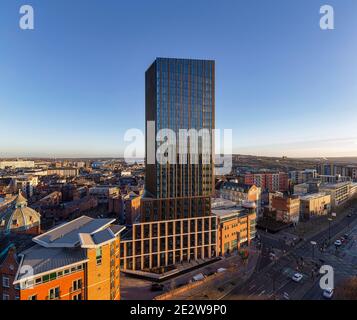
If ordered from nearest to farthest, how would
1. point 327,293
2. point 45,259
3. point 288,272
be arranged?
point 45,259, point 327,293, point 288,272

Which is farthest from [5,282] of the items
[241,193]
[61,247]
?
[241,193]

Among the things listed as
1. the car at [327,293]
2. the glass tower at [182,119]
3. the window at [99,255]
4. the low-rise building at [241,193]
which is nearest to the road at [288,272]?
the car at [327,293]

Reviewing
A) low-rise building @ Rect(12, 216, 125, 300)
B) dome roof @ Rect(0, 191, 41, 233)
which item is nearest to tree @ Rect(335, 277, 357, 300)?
low-rise building @ Rect(12, 216, 125, 300)

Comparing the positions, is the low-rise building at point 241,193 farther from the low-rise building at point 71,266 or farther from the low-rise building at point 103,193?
the low-rise building at point 71,266

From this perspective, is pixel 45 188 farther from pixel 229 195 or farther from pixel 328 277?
pixel 328 277

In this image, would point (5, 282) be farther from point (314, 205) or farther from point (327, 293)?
point (314, 205)
